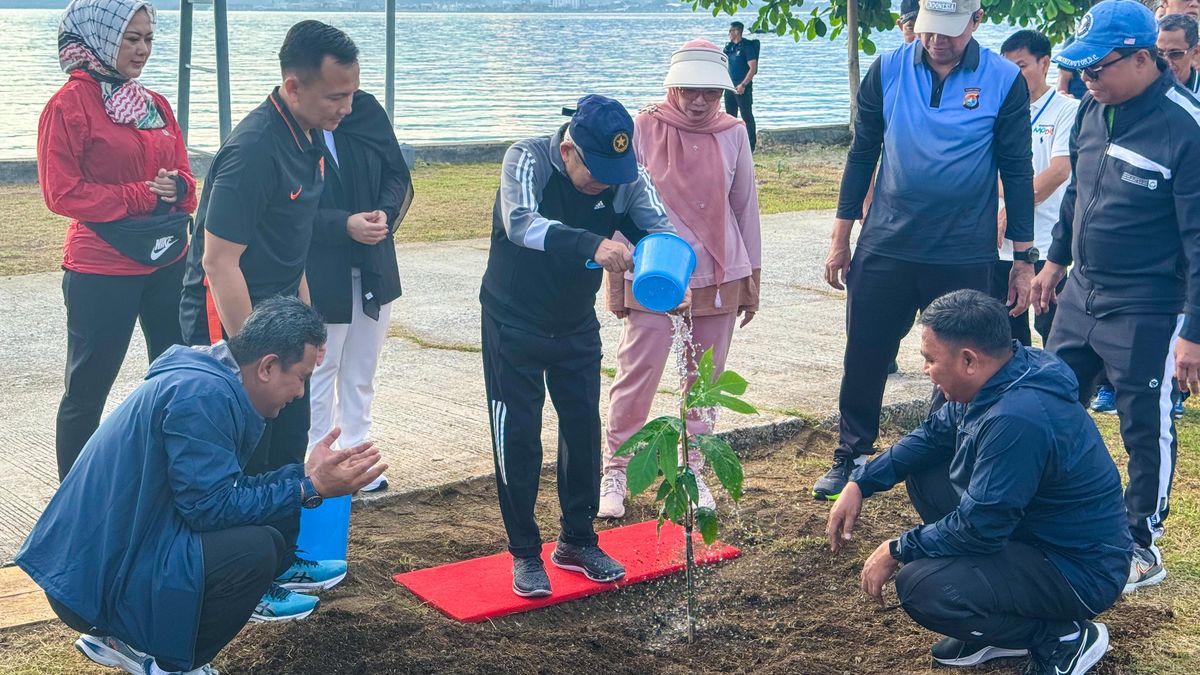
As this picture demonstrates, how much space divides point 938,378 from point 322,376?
7.98 feet

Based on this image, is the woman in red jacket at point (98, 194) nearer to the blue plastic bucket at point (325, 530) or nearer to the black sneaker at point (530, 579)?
the blue plastic bucket at point (325, 530)

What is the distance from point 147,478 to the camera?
3377mm

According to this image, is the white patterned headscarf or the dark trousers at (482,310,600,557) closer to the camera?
the dark trousers at (482,310,600,557)

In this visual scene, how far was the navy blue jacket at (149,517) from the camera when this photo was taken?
133 inches

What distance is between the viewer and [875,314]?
5336mm

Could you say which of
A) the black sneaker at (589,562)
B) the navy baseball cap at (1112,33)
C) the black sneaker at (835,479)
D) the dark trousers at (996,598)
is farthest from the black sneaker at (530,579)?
the navy baseball cap at (1112,33)

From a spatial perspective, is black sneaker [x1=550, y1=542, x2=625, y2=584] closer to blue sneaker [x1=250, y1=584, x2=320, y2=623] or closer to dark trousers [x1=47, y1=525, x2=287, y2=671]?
blue sneaker [x1=250, y1=584, x2=320, y2=623]

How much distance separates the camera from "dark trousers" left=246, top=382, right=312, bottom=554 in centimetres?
426

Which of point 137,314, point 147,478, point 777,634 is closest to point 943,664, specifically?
point 777,634

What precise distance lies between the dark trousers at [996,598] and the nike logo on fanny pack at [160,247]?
113 inches

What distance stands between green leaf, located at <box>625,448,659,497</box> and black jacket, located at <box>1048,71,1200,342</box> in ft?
5.84

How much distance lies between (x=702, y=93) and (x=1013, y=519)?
2.22 meters

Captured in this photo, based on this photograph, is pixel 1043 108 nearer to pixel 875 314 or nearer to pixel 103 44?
pixel 875 314

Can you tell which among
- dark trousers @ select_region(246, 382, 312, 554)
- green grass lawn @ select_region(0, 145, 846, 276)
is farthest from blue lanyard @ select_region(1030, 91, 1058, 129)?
green grass lawn @ select_region(0, 145, 846, 276)
